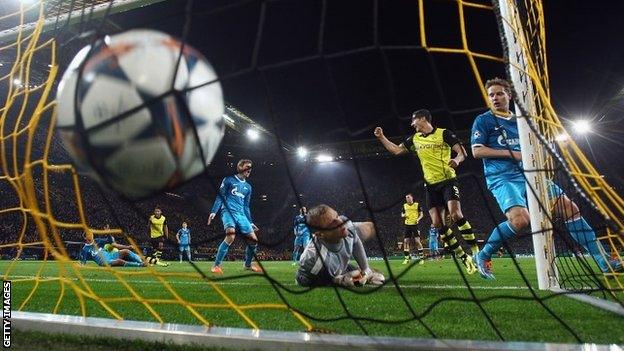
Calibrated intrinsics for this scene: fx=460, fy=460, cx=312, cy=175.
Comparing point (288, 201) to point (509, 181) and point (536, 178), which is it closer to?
point (509, 181)

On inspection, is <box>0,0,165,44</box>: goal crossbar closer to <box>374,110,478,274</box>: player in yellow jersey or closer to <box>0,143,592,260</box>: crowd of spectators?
<box>374,110,478,274</box>: player in yellow jersey

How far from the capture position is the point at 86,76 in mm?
1521

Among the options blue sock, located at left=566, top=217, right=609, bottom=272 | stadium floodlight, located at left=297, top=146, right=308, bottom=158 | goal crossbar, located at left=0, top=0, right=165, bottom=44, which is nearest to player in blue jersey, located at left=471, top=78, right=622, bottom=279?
blue sock, located at left=566, top=217, right=609, bottom=272

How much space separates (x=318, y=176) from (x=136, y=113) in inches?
937

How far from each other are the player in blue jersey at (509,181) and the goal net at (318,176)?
0.26 feet

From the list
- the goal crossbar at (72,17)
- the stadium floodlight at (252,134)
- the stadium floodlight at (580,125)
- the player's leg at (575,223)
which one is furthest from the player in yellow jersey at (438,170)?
the stadium floodlight at (252,134)

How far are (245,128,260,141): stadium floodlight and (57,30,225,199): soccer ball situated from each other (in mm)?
19178

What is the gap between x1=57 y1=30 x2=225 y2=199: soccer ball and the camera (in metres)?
1.44

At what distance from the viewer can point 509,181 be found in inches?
138

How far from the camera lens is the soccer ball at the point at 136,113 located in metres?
1.44

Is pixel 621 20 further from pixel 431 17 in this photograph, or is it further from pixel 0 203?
pixel 0 203

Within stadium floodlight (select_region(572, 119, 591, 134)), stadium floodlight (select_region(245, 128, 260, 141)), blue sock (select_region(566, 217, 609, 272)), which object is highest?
stadium floodlight (select_region(572, 119, 591, 134))

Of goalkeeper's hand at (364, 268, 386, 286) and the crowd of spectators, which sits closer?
goalkeeper's hand at (364, 268, 386, 286)

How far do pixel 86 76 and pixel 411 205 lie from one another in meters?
8.66
